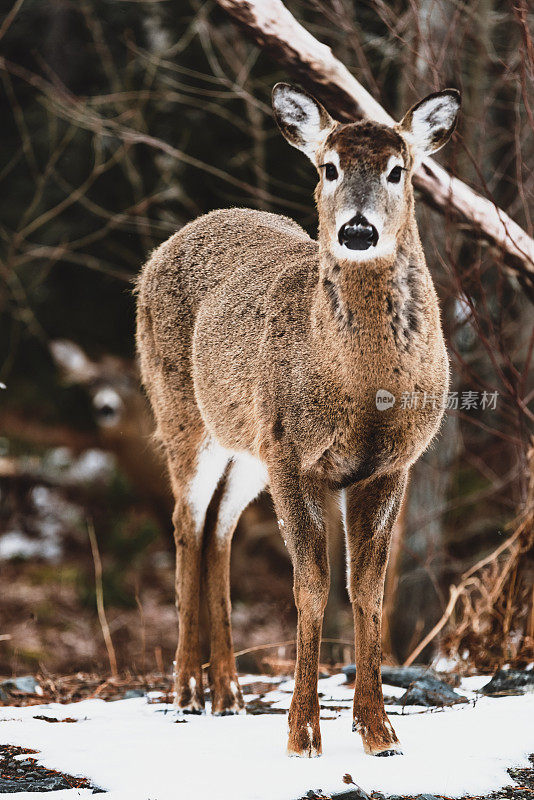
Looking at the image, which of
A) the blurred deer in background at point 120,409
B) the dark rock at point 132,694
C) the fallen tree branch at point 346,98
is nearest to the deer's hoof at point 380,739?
the dark rock at point 132,694

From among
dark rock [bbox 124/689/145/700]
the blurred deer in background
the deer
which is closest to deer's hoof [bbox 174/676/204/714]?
dark rock [bbox 124/689/145/700]

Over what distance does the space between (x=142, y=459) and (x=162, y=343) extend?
693 centimetres

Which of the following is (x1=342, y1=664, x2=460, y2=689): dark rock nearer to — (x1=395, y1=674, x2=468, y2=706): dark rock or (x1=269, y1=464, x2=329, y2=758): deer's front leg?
(x1=395, y1=674, x2=468, y2=706): dark rock

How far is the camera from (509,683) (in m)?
5.71

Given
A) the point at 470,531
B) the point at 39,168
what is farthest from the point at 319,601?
the point at 470,531

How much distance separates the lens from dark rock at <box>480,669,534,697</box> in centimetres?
562

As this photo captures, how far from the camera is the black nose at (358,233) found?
4156 mm

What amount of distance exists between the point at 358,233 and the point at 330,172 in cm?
43

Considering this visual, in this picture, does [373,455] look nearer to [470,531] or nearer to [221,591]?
[221,591]

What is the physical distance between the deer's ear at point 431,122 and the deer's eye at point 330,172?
44 cm

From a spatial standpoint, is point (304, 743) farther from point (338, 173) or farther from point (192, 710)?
point (338, 173)

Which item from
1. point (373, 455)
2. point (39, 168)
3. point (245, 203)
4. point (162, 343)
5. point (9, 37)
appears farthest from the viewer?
point (9, 37)

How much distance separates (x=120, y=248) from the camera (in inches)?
423

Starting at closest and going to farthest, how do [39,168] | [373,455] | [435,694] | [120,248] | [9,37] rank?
[373,455]
[435,694]
[120,248]
[39,168]
[9,37]
